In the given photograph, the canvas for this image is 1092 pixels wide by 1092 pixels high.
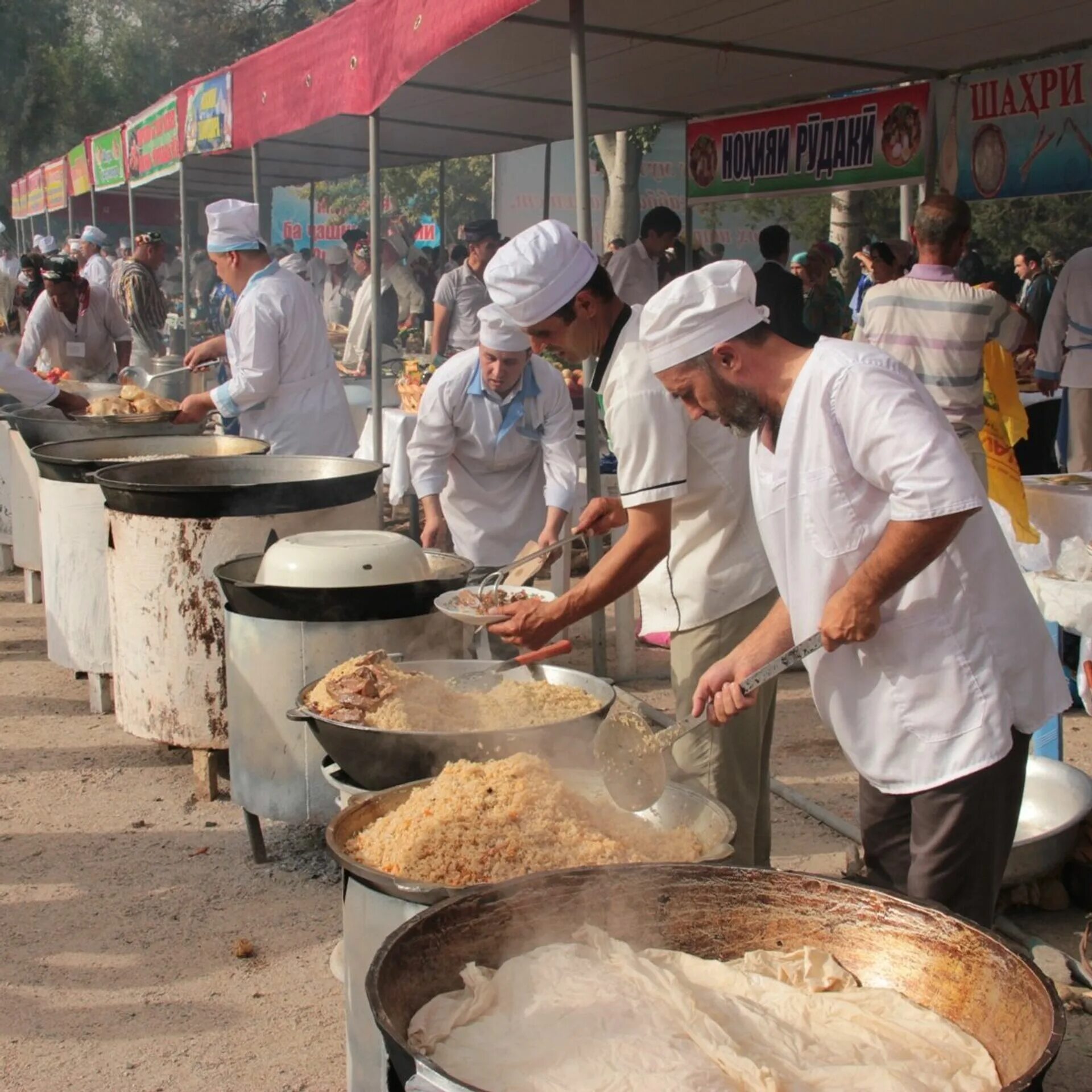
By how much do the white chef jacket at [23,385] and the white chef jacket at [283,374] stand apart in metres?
1.50

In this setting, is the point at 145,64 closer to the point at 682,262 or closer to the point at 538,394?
the point at 682,262

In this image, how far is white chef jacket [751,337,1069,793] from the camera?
2.31 metres

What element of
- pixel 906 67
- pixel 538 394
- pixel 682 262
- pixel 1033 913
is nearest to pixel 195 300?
pixel 682 262

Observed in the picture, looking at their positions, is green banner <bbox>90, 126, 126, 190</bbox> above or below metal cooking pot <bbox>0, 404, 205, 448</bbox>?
above

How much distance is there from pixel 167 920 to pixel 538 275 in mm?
2534

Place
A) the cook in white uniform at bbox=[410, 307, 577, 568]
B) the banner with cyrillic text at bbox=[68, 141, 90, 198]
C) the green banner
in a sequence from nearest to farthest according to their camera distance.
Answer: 1. the cook in white uniform at bbox=[410, 307, 577, 568]
2. the green banner
3. the banner with cyrillic text at bbox=[68, 141, 90, 198]

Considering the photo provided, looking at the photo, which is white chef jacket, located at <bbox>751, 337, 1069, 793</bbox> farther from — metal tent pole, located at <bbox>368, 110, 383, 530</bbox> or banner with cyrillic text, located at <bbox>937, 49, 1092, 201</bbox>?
banner with cyrillic text, located at <bbox>937, 49, 1092, 201</bbox>

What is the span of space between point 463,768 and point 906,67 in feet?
22.3

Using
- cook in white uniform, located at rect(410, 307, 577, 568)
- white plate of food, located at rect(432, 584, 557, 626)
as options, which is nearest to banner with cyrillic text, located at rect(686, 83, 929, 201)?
cook in white uniform, located at rect(410, 307, 577, 568)

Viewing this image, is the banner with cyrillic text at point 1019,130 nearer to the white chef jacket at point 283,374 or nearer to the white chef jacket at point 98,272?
the white chef jacket at point 283,374

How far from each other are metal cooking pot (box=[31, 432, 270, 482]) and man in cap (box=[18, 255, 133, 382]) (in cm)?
427

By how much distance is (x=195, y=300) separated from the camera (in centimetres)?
2341

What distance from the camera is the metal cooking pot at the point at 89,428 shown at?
6500mm

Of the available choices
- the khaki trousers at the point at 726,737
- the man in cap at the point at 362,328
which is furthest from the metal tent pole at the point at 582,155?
the man in cap at the point at 362,328
